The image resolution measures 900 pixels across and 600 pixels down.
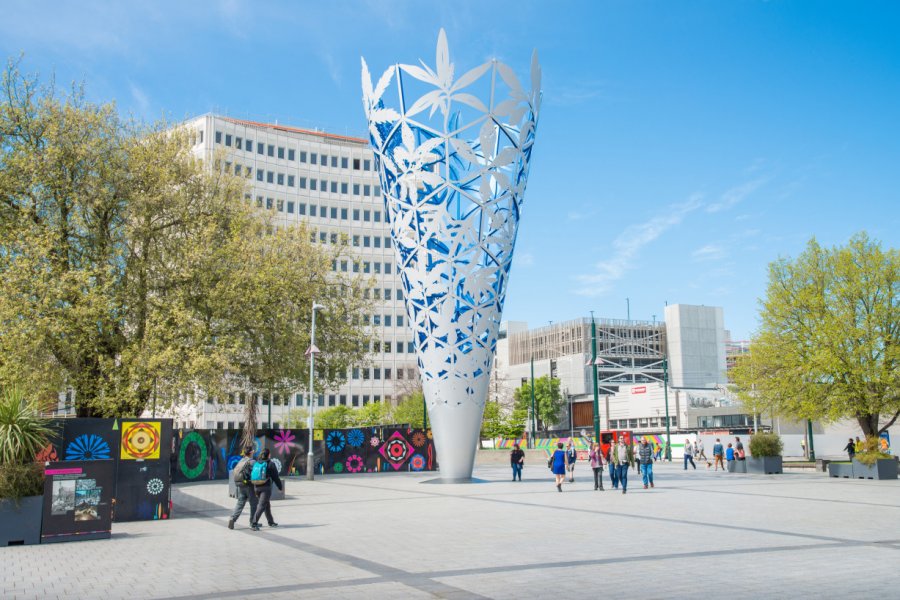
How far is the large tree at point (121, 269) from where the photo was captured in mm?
27891

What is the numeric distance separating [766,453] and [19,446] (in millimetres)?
32458

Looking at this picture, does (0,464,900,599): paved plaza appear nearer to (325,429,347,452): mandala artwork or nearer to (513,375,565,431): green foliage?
(325,429,347,452): mandala artwork

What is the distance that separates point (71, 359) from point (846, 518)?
85.4 feet

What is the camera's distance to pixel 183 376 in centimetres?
2906

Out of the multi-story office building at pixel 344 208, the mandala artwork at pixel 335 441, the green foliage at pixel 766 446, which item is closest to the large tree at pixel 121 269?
the mandala artwork at pixel 335 441

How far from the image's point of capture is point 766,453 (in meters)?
37.3

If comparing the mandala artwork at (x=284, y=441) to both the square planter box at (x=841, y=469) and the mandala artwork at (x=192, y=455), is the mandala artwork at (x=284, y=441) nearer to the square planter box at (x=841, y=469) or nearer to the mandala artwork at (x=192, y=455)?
the mandala artwork at (x=192, y=455)

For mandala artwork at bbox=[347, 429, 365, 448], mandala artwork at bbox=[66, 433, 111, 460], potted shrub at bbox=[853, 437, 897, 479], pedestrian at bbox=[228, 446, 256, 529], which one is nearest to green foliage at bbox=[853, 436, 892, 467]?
potted shrub at bbox=[853, 437, 897, 479]

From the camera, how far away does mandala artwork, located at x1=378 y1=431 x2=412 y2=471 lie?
4350 centimetres

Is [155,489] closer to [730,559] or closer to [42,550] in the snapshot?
[42,550]

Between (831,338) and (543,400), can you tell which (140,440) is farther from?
(543,400)

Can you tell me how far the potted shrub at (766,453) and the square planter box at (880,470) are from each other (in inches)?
175

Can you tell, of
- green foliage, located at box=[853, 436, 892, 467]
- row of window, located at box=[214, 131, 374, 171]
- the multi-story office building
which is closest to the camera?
green foliage, located at box=[853, 436, 892, 467]

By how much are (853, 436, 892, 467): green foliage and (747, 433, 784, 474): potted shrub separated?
160 inches
